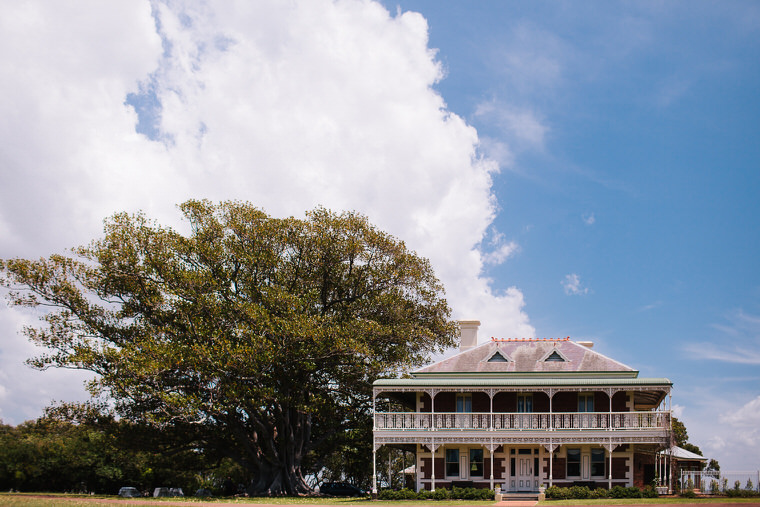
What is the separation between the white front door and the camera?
36.4 metres

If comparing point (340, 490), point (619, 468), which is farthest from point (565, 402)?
point (340, 490)

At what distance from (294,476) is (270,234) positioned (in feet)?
43.6

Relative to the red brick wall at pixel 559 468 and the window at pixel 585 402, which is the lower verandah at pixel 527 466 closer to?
the red brick wall at pixel 559 468

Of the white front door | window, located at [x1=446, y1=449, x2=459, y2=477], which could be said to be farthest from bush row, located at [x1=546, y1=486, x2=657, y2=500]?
window, located at [x1=446, y1=449, x2=459, y2=477]

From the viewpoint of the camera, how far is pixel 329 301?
140 feet

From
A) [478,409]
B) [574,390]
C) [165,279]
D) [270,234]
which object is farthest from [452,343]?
[165,279]

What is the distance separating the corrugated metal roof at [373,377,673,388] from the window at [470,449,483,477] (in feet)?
12.8

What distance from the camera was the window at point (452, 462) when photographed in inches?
1455

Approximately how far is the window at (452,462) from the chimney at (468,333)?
6.44 m

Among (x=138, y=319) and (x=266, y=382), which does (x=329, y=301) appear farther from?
(x=138, y=319)

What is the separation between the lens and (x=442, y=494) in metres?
32.2

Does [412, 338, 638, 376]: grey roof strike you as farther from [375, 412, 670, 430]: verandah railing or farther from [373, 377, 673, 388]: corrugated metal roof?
[375, 412, 670, 430]: verandah railing

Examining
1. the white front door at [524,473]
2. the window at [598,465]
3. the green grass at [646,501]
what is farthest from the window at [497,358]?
the green grass at [646,501]

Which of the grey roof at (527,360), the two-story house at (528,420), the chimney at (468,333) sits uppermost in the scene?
the chimney at (468,333)
